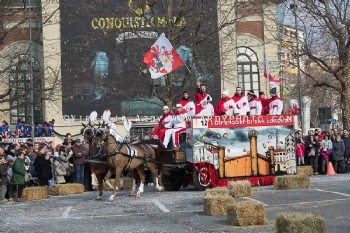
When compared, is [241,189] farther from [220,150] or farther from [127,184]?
[127,184]

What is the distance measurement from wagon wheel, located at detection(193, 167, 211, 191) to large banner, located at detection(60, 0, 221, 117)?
28.0ft

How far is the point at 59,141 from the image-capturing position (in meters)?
48.2

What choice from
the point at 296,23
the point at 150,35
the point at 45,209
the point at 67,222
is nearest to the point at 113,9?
the point at 150,35

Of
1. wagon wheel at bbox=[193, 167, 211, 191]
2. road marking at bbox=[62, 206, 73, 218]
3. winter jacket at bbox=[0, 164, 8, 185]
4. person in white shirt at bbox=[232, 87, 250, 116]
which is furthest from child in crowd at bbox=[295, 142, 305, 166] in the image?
road marking at bbox=[62, 206, 73, 218]

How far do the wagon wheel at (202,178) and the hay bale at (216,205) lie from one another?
6034 millimetres

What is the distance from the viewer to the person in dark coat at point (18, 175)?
2441cm

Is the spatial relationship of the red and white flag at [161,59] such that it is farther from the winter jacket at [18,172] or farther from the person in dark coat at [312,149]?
the person in dark coat at [312,149]

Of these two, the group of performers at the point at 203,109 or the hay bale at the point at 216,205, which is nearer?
the hay bale at the point at 216,205

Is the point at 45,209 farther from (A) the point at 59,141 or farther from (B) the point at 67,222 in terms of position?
(A) the point at 59,141

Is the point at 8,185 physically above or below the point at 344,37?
below

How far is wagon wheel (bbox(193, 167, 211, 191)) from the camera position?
75.7 ft

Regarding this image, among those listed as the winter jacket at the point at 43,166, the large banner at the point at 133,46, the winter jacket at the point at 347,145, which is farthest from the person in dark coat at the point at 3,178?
the winter jacket at the point at 347,145

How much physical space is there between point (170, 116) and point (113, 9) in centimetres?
1453

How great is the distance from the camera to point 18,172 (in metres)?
24.5
